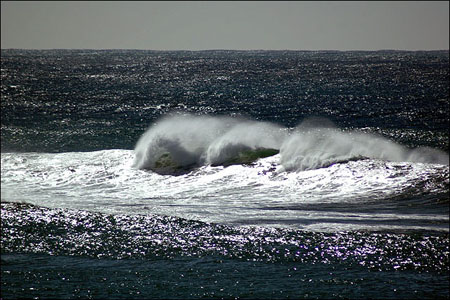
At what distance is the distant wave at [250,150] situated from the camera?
84.0ft

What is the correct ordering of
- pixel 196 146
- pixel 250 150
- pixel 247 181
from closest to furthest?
1. pixel 247 181
2. pixel 250 150
3. pixel 196 146

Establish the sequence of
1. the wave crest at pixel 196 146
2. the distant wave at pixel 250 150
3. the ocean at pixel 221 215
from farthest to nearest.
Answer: the wave crest at pixel 196 146, the distant wave at pixel 250 150, the ocean at pixel 221 215

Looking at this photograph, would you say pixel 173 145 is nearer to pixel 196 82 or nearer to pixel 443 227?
pixel 443 227

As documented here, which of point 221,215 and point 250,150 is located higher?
point 250,150

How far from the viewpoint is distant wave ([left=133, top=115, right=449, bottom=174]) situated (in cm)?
2559

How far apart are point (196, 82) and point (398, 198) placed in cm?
8067

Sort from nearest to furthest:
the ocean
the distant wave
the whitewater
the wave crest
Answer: the ocean
the whitewater
the distant wave
the wave crest

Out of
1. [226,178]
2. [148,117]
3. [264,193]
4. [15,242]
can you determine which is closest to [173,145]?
[226,178]

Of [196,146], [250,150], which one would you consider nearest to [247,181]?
[250,150]

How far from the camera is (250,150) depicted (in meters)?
28.1

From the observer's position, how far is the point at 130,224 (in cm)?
1797

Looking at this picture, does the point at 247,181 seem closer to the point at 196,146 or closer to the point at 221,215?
the point at 221,215

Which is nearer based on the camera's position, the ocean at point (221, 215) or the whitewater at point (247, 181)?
the ocean at point (221, 215)

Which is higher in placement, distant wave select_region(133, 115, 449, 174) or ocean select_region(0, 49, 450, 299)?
distant wave select_region(133, 115, 449, 174)
